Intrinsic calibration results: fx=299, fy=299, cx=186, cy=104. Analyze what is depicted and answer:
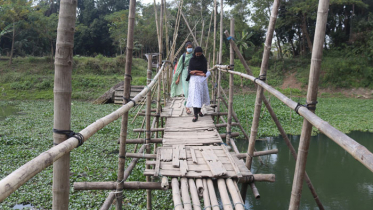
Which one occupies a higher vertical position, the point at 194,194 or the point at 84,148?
the point at 194,194

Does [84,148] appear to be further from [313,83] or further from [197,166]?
[313,83]

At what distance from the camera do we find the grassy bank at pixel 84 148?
158 inches

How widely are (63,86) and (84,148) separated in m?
4.90

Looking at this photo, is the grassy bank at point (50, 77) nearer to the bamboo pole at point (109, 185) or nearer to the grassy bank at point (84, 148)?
the grassy bank at point (84, 148)

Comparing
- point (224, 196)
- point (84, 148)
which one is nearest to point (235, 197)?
point (224, 196)

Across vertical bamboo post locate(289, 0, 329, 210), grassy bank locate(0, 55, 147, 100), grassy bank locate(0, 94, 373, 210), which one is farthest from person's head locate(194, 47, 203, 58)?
grassy bank locate(0, 55, 147, 100)

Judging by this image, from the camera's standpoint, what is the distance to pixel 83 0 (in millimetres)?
22609

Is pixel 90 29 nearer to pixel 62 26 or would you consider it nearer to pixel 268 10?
pixel 268 10

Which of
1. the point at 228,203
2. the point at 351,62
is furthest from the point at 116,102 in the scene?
the point at 351,62

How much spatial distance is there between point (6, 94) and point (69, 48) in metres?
15.0

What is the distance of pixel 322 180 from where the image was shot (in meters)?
5.38

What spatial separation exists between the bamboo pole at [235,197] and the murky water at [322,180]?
2347 mm

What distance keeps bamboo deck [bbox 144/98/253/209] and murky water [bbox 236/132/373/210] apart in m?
1.65

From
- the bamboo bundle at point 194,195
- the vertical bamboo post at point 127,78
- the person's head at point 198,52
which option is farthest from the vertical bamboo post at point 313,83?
the person's head at point 198,52
